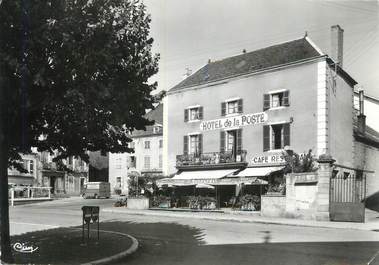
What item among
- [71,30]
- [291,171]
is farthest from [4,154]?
[291,171]

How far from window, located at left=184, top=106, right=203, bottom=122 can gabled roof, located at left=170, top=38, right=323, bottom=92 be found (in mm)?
1799

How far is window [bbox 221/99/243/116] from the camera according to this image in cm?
3047

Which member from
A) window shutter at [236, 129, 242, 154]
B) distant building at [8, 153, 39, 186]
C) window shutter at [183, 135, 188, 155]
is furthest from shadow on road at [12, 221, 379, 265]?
distant building at [8, 153, 39, 186]

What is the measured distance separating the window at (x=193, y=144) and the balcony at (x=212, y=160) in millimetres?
438

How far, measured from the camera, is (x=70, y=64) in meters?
9.45

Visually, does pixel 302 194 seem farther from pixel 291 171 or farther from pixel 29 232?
pixel 29 232

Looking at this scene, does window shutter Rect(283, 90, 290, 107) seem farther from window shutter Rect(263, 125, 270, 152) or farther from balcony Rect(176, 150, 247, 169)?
balcony Rect(176, 150, 247, 169)

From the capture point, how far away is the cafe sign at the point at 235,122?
29.2 meters

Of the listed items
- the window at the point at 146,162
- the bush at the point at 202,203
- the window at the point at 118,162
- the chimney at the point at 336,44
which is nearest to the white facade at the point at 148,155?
the window at the point at 146,162

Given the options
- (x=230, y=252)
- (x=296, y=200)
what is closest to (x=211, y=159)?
(x=296, y=200)

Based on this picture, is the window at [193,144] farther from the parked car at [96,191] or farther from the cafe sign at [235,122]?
the parked car at [96,191]

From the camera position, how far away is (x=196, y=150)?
3297cm

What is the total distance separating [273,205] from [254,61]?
40.3 feet

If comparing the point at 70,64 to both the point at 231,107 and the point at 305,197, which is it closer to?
the point at 305,197
